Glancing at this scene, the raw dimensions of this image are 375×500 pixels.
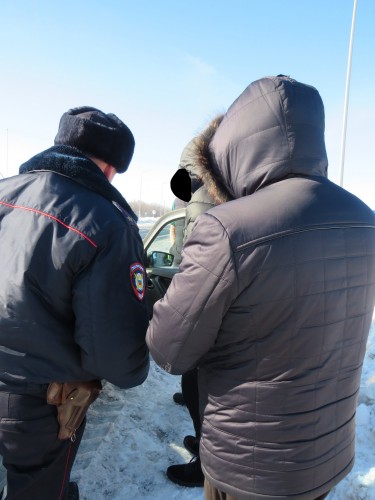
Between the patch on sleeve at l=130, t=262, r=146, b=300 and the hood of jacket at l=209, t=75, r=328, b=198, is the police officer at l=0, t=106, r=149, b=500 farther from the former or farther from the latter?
the hood of jacket at l=209, t=75, r=328, b=198

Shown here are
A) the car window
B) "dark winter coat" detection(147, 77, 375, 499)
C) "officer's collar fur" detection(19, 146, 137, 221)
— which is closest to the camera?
"dark winter coat" detection(147, 77, 375, 499)

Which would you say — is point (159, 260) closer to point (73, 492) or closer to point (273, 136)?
point (73, 492)

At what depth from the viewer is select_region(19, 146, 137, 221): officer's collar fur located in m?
1.52

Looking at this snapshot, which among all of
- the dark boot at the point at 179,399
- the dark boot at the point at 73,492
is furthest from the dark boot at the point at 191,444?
the dark boot at the point at 73,492

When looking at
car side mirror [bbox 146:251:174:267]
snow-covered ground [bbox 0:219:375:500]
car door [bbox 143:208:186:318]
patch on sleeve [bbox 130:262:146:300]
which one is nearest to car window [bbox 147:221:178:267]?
car door [bbox 143:208:186:318]

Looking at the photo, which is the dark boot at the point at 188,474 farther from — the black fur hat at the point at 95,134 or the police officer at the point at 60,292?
the black fur hat at the point at 95,134

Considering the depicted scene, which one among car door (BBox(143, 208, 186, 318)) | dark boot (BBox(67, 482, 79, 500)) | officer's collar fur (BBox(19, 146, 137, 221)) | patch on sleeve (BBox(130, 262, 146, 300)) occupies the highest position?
officer's collar fur (BBox(19, 146, 137, 221))

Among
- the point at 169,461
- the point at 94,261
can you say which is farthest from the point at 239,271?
the point at 169,461

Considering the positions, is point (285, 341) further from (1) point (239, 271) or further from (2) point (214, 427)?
(2) point (214, 427)

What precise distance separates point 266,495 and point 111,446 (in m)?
1.86

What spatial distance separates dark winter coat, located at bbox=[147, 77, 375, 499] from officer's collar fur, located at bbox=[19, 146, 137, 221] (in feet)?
1.61

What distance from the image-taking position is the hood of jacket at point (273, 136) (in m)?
1.22

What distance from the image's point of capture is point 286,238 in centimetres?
113

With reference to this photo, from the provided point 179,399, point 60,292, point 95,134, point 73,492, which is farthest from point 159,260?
point 60,292
